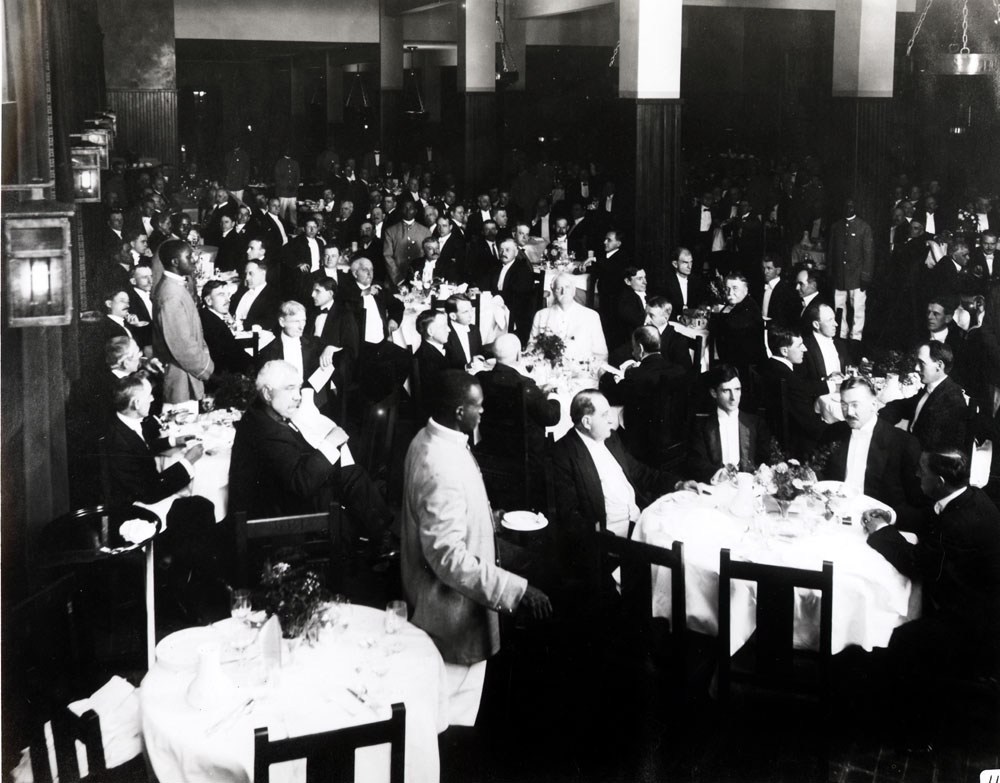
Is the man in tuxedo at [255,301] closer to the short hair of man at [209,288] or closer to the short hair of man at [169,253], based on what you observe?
the short hair of man at [209,288]

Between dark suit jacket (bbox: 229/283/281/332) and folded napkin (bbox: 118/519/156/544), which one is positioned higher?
dark suit jacket (bbox: 229/283/281/332)

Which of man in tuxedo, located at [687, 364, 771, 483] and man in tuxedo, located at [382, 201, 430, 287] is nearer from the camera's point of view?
man in tuxedo, located at [687, 364, 771, 483]

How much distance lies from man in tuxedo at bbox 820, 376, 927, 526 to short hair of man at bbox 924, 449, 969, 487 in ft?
2.65

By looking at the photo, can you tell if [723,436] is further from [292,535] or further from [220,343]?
[220,343]

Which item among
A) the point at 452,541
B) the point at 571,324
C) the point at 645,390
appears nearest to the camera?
the point at 452,541

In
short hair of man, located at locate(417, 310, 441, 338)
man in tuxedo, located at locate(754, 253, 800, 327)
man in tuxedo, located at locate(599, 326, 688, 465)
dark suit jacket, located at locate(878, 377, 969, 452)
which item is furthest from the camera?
man in tuxedo, located at locate(754, 253, 800, 327)

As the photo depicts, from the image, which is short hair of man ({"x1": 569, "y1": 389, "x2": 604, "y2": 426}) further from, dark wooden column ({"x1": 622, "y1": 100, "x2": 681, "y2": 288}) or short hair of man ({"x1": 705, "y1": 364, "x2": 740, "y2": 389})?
dark wooden column ({"x1": 622, "y1": 100, "x2": 681, "y2": 288})

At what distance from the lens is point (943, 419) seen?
588 cm

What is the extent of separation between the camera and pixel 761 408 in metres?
6.92

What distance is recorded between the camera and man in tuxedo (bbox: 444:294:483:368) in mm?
7465

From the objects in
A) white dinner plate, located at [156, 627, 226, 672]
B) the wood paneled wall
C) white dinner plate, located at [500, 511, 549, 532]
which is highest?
the wood paneled wall

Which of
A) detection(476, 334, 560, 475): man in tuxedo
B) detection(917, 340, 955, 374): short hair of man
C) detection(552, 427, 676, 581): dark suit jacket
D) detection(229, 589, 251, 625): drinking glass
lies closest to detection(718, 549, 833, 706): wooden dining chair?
detection(552, 427, 676, 581): dark suit jacket

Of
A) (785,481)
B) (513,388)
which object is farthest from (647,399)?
(785,481)

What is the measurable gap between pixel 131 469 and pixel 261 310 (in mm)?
2483
